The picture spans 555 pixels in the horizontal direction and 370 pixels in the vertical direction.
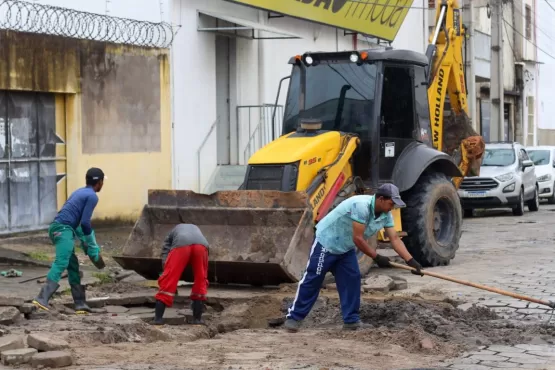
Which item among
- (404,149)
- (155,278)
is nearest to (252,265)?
(155,278)

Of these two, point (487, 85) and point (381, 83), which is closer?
point (381, 83)

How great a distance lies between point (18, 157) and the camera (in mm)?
16562

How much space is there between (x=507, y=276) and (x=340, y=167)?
271 cm

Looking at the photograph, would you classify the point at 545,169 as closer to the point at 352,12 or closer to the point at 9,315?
the point at 352,12

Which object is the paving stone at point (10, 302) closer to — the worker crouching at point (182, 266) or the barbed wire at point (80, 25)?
the worker crouching at point (182, 266)

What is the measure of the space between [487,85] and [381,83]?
25.9 m

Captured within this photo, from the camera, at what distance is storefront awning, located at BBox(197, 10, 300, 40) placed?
20594 mm

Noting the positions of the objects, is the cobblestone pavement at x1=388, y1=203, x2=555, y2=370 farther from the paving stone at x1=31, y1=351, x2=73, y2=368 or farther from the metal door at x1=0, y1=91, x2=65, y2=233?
the metal door at x1=0, y1=91, x2=65, y2=233

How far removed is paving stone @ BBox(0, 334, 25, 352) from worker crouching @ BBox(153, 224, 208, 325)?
1.83 m

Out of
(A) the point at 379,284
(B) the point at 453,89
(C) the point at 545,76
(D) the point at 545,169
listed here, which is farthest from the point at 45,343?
(C) the point at 545,76

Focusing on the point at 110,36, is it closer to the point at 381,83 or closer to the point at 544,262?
the point at 381,83

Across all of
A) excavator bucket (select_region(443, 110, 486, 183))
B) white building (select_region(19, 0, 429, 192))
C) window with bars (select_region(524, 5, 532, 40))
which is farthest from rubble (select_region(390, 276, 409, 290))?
window with bars (select_region(524, 5, 532, 40))

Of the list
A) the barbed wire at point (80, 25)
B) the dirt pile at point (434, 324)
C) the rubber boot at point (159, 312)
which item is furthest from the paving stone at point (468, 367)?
the barbed wire at point (80, 25)

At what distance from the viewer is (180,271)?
10.5 meters
